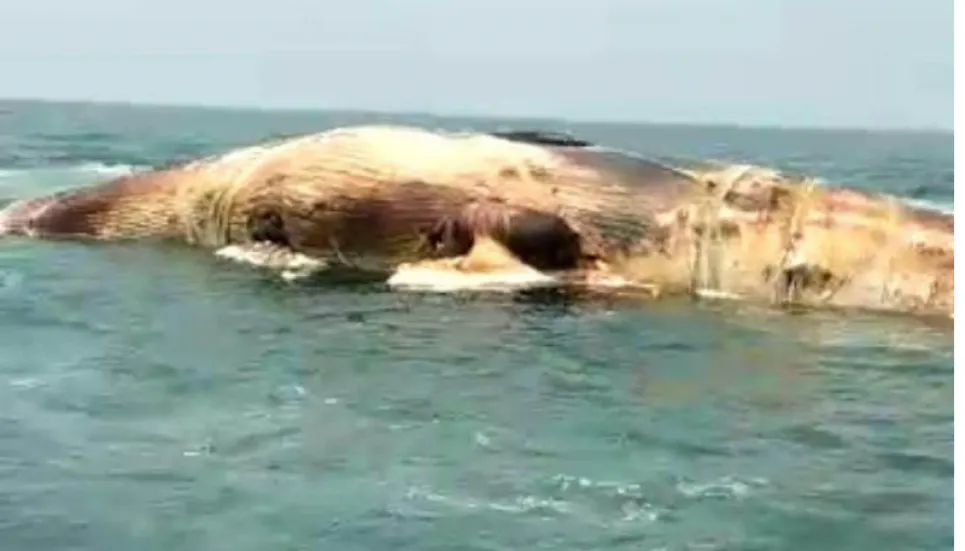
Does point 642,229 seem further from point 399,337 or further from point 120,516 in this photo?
point 120,516

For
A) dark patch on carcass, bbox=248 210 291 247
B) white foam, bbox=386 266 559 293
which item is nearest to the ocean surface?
white foam, bbox=386 266 559 293

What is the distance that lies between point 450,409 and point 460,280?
0.60m

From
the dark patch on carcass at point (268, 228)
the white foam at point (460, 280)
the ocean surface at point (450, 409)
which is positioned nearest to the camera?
the ocean surface at point (450, 409)

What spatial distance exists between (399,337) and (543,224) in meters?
0.64

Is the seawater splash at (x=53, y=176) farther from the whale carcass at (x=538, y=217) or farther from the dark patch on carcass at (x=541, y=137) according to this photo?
the dark patch on carcass at (x=541, y=137)

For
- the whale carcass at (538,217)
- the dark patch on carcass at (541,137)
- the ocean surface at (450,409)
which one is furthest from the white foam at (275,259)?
the dark patch on carcass at (541,137)

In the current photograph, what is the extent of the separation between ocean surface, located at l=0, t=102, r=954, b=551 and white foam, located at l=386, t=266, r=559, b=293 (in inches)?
3.3

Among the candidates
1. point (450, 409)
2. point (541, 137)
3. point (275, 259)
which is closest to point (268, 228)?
point (275, 259)

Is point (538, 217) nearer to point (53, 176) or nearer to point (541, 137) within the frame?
point (541, 137)

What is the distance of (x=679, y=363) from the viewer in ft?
8.32

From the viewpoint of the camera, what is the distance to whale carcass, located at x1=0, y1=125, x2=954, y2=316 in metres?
3.01

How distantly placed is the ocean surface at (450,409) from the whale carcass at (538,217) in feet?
0.58

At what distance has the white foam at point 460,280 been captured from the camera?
9.58ft

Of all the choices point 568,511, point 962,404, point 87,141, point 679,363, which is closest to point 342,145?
point 87,141
